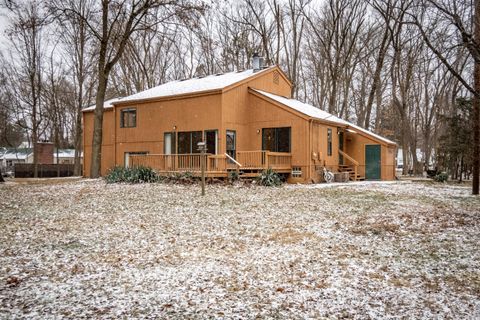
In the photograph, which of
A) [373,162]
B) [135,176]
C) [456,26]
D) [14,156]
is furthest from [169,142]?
[14,156]

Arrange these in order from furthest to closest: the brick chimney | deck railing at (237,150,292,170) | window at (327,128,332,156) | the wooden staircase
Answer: the brick chimney → the wooden staircase → window at (327,128,332,156) → deck railing at (237,150,292,170)

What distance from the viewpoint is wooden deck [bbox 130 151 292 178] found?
17.4 meters

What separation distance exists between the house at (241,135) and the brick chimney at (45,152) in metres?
21.3

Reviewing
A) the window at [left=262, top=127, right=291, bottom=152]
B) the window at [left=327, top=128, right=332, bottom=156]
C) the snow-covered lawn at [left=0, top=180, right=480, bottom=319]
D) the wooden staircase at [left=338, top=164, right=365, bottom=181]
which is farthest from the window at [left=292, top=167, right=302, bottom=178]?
the snow-covered lawn at [left=0, top=180, right=480, bottom=319]

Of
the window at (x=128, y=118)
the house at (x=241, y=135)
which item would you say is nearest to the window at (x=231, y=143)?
the house at (x=241, y=135)

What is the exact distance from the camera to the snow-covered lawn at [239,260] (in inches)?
178

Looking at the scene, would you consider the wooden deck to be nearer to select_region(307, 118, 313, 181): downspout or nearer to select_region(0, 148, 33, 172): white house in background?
select_region(307, 118, 313, 181): downspout

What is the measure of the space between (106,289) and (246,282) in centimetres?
184

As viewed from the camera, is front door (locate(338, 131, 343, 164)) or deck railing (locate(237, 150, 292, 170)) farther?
front door (locate(338, 131, 343, 164))

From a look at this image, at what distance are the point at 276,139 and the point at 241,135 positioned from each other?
182cm

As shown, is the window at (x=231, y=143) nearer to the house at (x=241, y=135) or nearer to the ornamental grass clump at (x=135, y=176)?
the house at (x=241, y=135)

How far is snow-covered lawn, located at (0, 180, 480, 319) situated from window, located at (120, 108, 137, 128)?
1136cm

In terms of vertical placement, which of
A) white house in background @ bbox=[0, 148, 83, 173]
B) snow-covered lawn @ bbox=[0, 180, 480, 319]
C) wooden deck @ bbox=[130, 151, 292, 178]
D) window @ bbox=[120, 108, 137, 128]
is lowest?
snow-covered lawn @ bbox=[0, 180, 480, 319]

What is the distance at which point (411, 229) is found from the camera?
820 cm
